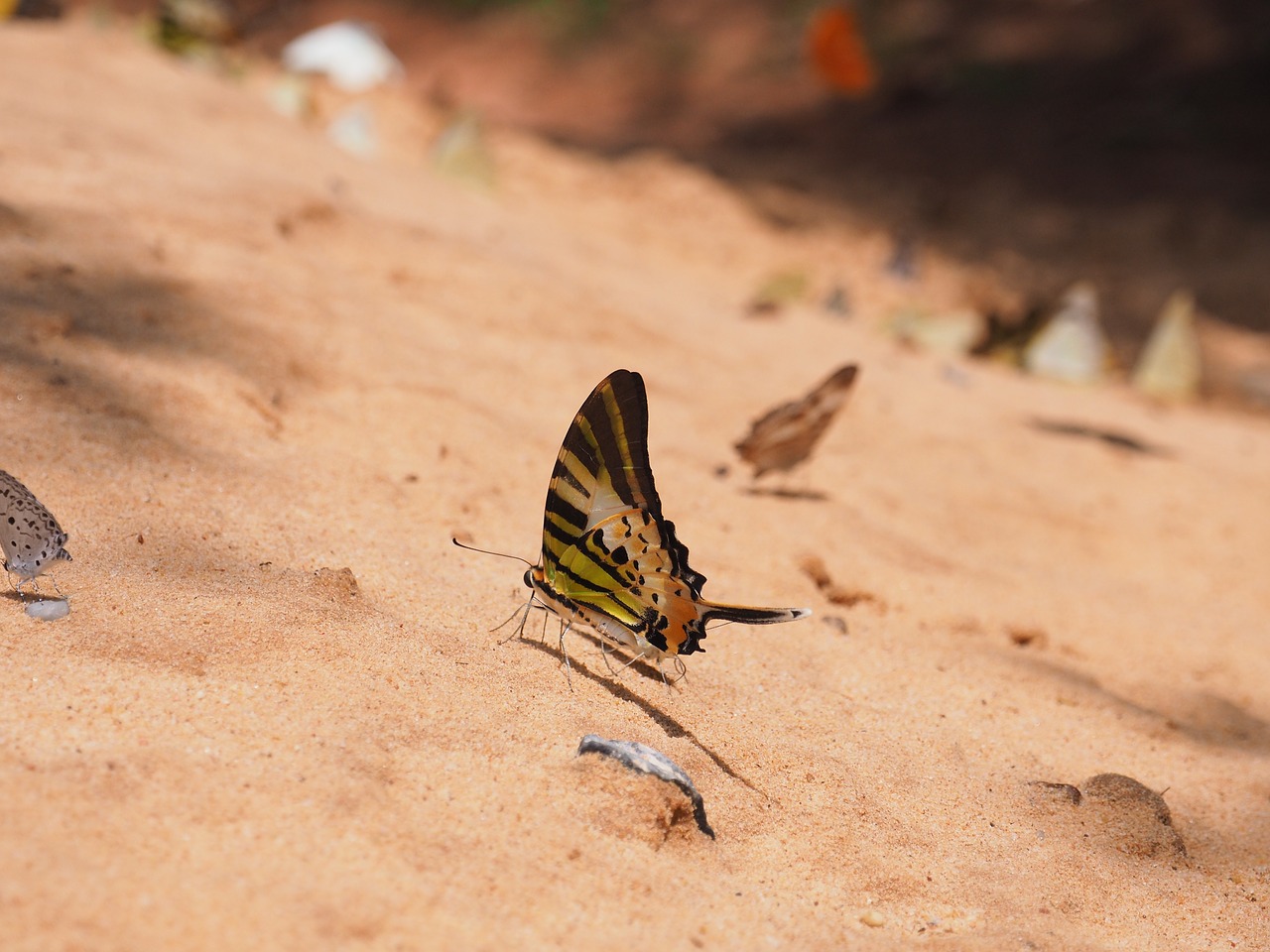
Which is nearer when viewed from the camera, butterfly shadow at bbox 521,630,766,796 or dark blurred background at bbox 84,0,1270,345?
butterfly shadow at bbox 521,630,766,796

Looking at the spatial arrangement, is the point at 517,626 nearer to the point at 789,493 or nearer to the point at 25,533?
the point at 25,533

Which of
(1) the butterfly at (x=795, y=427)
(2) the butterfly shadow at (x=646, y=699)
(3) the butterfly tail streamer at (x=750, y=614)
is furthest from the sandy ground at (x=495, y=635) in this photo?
(3) the butterfly tail streamer at (x=750, y=614)

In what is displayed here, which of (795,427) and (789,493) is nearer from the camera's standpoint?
(795,427)

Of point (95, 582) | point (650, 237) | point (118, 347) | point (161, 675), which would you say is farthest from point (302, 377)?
point (650, 237)

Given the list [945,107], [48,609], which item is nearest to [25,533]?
[48,609]

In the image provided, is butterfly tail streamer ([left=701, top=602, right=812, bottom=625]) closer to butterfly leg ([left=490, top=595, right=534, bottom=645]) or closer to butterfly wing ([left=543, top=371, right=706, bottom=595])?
butterfly wing ([left=543, top=371, right=706, bottom=595])

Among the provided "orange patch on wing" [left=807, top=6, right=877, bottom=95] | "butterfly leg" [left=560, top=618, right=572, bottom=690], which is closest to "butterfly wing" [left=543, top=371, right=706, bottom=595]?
"butterfly leg" [left=560, top=618, right=572, bottom=690]
